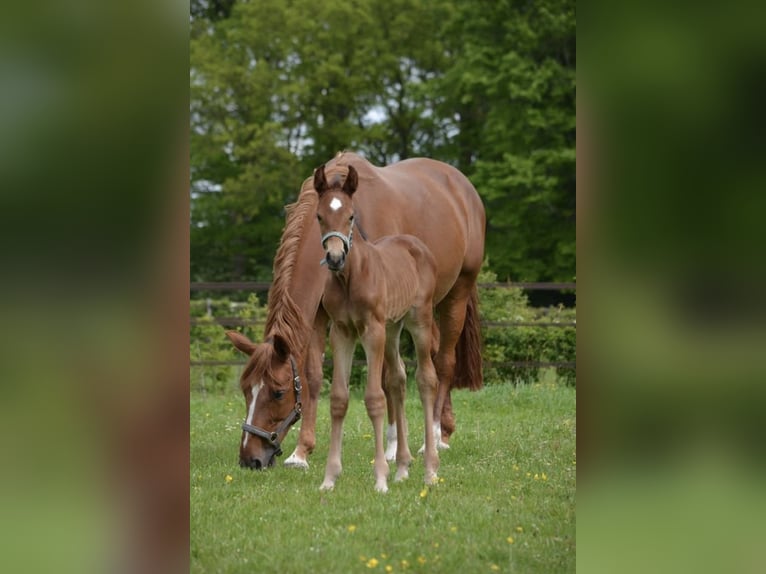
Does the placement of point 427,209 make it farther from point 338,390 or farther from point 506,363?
point 506,363

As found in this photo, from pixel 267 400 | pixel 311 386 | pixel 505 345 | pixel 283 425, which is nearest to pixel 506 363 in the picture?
pixel 505 345

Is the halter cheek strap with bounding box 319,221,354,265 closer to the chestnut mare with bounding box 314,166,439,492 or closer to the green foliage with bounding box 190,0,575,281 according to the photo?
the chestnut mare with bounding box 314,166,439,492

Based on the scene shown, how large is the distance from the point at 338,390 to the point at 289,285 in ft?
3.83

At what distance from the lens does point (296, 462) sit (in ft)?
24.6

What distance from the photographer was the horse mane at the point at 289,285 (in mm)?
6750

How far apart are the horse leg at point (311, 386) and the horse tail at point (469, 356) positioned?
7.65 feet

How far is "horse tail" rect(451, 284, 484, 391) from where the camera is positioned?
31.5 ft

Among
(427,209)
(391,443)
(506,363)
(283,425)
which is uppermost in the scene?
(427,209)
